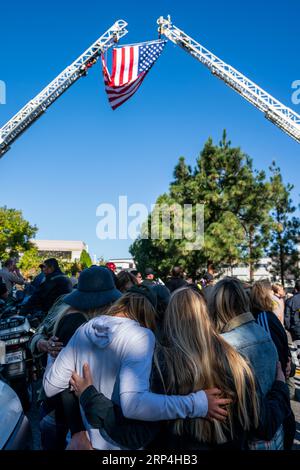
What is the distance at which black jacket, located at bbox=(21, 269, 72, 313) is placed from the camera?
19.3 ft

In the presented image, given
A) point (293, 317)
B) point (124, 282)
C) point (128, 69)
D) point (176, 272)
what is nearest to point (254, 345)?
point (124, 282)

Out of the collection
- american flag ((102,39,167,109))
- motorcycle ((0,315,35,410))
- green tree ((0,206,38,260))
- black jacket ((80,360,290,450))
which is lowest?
motorcycle ((0,315,35,410))

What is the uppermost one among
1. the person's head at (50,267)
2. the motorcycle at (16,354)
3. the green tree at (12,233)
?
the green tree at (12,233)

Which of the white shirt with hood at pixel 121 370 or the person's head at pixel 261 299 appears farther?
the person's head at pixel 261 299

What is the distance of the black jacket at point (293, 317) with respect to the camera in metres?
7.19

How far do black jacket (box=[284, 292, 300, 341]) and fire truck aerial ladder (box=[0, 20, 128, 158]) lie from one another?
2261cm

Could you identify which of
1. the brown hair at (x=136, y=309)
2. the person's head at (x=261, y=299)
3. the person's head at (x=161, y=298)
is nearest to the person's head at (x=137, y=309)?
the brown hair at (x=136, y=309)

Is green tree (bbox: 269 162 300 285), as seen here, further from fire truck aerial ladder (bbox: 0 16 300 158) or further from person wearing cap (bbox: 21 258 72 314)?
person wearing cap (bbox: 21 258 72 314)

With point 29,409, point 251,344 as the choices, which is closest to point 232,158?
point 29,409

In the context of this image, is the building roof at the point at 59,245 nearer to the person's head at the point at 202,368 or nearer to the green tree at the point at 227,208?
the green tree at the point at 227,208

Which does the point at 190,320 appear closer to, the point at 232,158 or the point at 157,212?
the point at 232,158

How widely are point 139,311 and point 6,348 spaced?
3.37 metres

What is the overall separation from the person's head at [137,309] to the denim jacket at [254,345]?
48 cm

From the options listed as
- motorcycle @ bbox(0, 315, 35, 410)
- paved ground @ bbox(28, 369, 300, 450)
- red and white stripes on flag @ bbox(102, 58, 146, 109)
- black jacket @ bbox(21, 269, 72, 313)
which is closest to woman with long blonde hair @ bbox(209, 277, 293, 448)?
paved ground @ bbox(28, 369, 300, 450)
